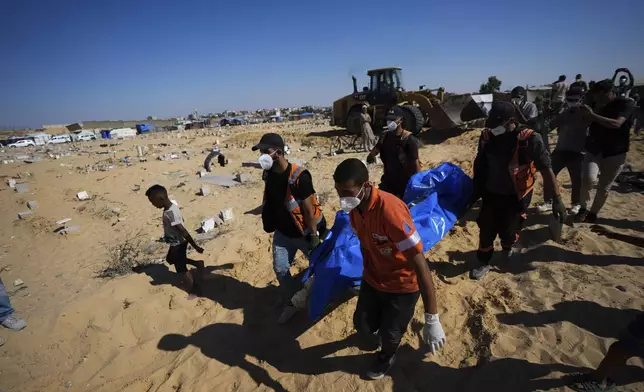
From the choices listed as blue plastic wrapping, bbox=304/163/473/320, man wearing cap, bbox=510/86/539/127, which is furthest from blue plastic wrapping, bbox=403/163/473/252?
man wearing cap, bbox=510/86/539/127

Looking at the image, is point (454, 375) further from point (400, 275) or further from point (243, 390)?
point (243, 390)

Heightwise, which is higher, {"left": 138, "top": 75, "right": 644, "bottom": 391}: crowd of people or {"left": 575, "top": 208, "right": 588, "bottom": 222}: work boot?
{"left": 138, "top": 75, "right": 644, "bottom": 391}: crowd of people

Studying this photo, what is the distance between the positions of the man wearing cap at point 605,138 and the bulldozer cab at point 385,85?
874 centimetres

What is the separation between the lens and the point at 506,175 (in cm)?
281

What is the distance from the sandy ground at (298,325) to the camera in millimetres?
2275

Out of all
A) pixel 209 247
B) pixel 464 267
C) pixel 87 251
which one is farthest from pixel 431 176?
pixel 87 251

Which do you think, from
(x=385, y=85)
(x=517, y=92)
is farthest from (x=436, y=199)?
(x=385, y=85)

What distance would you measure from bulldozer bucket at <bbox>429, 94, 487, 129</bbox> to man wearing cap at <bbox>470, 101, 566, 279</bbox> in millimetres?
7790

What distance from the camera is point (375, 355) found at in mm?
2488

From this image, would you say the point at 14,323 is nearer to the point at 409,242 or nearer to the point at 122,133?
the point at 409,242

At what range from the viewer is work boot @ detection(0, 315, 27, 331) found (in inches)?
128

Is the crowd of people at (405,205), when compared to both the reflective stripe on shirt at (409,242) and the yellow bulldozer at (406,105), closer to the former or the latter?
the reflective stripe on shirt at (409,242)

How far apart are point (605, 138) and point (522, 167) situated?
1.64 m

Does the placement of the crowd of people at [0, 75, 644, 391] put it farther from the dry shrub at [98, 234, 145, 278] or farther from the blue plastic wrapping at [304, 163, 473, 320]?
the dry shrub at [98, 234, 145, 278]
